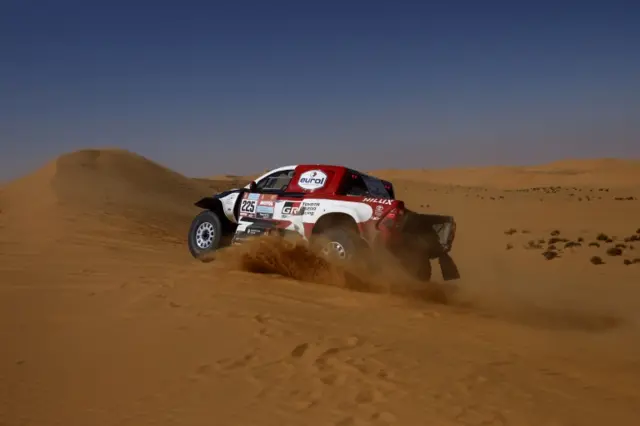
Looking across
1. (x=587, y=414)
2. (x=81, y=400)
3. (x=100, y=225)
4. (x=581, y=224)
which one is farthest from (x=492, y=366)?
(x=581, y=224)

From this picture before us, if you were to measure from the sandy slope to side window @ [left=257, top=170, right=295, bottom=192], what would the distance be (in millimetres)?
1583

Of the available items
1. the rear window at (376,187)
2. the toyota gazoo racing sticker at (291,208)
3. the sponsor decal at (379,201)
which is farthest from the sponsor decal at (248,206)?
the sponsor decal at (379,201)

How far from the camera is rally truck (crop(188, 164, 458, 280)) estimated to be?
7664 mm

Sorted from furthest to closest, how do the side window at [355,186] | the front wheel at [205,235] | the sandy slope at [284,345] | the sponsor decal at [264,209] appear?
1. the front wheel at [205,235]
2. the sponsor decal at [264,209]
3. the side window at [355,186]
4. the sandy slope at [284,345]

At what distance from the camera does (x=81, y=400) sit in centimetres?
350

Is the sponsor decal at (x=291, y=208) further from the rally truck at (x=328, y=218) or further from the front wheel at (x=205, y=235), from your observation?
the front wheel at (x=205, y=235)

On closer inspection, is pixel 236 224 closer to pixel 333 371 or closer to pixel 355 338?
pixel 355 338

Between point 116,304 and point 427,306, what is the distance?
358 centimetres

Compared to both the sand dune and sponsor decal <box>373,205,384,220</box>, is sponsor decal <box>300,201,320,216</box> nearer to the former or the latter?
sponsor decal <box>373,205,384,220</box>

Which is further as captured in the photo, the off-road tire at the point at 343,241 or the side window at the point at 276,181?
the side window at the point at 276,181

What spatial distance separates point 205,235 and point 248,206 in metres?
1.12

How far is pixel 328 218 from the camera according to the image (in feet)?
27.2

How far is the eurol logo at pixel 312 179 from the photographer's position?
871cm

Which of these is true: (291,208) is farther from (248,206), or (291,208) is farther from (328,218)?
(248,206)
